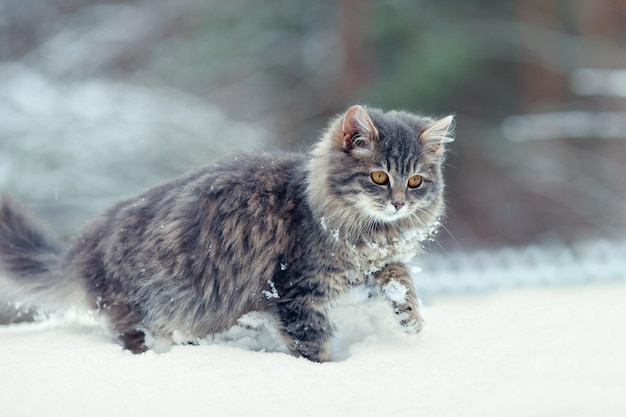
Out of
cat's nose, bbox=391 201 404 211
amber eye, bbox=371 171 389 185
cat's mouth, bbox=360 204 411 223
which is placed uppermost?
amber eye, bbox=371 171 389 185

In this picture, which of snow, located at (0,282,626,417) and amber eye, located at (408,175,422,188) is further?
amber eye, located at (408,175,422,188)

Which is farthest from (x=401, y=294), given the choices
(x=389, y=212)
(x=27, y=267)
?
(x=27, y=267)

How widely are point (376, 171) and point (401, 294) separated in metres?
0.42

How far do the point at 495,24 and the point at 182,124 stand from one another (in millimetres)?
4022

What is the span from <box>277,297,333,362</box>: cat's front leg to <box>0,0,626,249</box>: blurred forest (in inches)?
199

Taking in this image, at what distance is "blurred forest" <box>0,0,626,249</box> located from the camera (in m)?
7.73

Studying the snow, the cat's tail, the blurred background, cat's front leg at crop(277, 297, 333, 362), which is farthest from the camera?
the blurred background

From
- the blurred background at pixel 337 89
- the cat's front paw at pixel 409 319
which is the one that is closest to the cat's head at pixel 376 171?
the cat's front paw at pixel 409 319

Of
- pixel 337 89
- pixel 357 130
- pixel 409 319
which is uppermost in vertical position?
pixel 337 89

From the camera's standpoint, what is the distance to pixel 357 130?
8.32 ft

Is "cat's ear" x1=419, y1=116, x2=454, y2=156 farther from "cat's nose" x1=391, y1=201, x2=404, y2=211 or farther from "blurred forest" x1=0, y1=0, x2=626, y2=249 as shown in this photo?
"blurred forest" x1=0, y1=0, x2=626, y2=249

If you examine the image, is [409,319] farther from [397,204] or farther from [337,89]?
[337,89]

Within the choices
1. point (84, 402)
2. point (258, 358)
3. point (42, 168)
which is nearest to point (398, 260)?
point (258, 358)

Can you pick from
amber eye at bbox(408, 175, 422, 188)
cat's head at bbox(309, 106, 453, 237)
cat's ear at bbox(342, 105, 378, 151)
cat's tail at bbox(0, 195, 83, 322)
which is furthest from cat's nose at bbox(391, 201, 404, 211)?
cat's tail at bbox(0, 195, 83, 322)
